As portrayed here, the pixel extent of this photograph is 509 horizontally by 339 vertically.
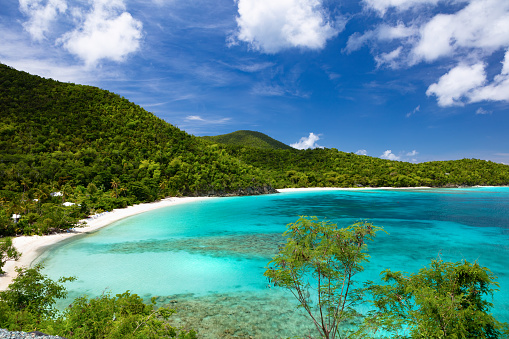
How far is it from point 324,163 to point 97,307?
145812 millimetres

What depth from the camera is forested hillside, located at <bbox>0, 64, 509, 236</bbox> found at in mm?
42250

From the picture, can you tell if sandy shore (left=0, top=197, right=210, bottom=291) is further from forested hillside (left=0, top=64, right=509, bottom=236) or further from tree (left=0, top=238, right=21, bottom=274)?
forested hillside (left=0, top=64, right=509, bottom=236)

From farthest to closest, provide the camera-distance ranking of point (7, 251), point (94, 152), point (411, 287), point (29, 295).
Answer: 1. point (94, 152)
2. point (7, 251)
3. point (29, 295)
4. point (411, 287)

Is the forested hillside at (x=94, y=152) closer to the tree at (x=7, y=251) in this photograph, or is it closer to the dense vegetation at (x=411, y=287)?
the tree at (x=7, y=251)

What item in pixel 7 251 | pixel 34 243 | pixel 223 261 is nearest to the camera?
pixel 7 251

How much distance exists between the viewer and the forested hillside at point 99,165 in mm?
42250

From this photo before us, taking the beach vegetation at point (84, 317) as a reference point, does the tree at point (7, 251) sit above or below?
below

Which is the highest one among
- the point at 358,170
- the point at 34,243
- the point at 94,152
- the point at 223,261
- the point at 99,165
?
the point at 358,170

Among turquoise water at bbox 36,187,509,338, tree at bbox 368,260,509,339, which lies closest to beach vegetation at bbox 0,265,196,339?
turquoise water at bbox 36,187,509,338

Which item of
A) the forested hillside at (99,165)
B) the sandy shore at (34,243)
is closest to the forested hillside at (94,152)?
the forested hillside at (99,165)

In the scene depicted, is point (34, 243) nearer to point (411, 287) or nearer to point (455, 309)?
point (411, 287)

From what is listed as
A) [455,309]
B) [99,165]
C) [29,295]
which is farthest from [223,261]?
[99,165]

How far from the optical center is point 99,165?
6462 centimetres

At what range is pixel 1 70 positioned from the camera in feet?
286
